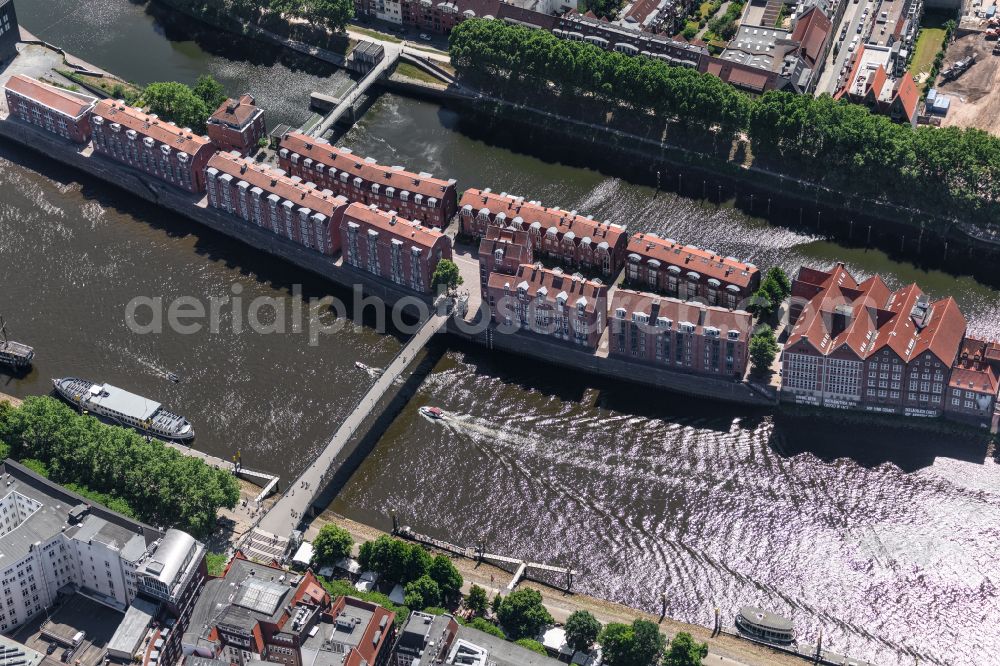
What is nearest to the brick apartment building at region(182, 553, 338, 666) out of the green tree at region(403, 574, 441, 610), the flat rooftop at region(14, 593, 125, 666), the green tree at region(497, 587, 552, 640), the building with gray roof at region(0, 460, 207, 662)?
the building with gray roof at region(0, 460, 207, 662)

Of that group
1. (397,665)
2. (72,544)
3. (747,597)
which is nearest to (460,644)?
(397,665)

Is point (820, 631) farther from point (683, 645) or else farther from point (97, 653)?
point (97, 653)

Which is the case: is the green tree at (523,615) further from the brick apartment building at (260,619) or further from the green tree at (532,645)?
the brick apartment building at (260,619)

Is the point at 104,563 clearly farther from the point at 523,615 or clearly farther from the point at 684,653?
the point at 684,653

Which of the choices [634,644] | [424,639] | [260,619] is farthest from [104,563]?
[634,644]

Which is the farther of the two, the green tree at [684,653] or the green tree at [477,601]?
the green tree at [477,601]

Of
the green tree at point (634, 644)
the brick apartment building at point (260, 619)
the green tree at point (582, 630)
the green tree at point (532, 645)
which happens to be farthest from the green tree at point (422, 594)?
the green tree at point (634, 644)
